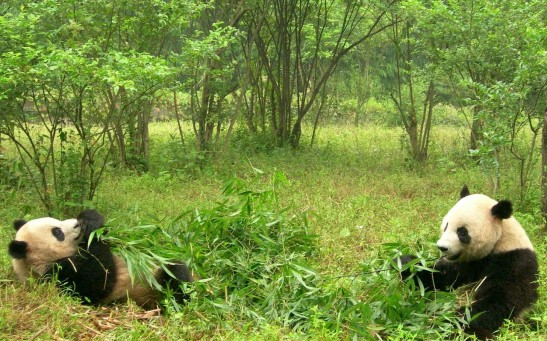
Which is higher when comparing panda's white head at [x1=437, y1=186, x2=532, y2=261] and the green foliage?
panda's white head at [x1=437, y1=186, x2=532, y2=261]

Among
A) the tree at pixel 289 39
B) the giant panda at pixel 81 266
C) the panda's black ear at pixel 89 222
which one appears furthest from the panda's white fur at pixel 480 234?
the tree at pixel 289 39

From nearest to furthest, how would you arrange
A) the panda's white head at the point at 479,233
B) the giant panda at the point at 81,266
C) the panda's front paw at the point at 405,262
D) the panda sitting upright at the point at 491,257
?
the panda sitting upright at the point at 491,257 < the panda's white head at the point at 479,233 < the giant panda at the point at 81,266 < the panda's front paw at the point at 405,262

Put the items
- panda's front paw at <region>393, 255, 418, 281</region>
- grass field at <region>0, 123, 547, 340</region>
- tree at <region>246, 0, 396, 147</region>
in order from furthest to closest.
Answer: tree at <region>246, 0, 396, 147</region> → panda's front paw at <region>393, 255, 418, 281</region> → grass field at <region>0, 123, 547, 340</region>

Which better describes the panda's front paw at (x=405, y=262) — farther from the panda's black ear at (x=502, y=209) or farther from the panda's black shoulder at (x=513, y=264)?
the panda's black ear at (x=502, y=209)

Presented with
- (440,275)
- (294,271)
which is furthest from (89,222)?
(440,275)

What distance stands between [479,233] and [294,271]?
1365mm

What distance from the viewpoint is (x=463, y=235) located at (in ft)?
13.5

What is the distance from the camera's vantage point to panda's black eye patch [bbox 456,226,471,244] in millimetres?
4086

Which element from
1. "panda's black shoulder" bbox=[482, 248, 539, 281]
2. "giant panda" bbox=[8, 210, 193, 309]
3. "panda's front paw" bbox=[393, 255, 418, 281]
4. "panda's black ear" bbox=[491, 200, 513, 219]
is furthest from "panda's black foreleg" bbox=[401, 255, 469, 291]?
"giant panda" bbox=[8, 210, 193, 309]

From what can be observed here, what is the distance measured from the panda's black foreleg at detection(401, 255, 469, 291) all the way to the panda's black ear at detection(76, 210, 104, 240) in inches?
93.9

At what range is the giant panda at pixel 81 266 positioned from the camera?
4207 mm

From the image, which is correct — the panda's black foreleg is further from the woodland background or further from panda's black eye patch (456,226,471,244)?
panda's black eye patch (456,226,471,244)

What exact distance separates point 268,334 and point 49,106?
173 inches

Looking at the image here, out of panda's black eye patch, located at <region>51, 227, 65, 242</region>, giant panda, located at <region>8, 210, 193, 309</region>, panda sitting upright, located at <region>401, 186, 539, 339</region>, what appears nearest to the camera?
panda sitting upright, located at <region>401, 186, 539, 339</region>
